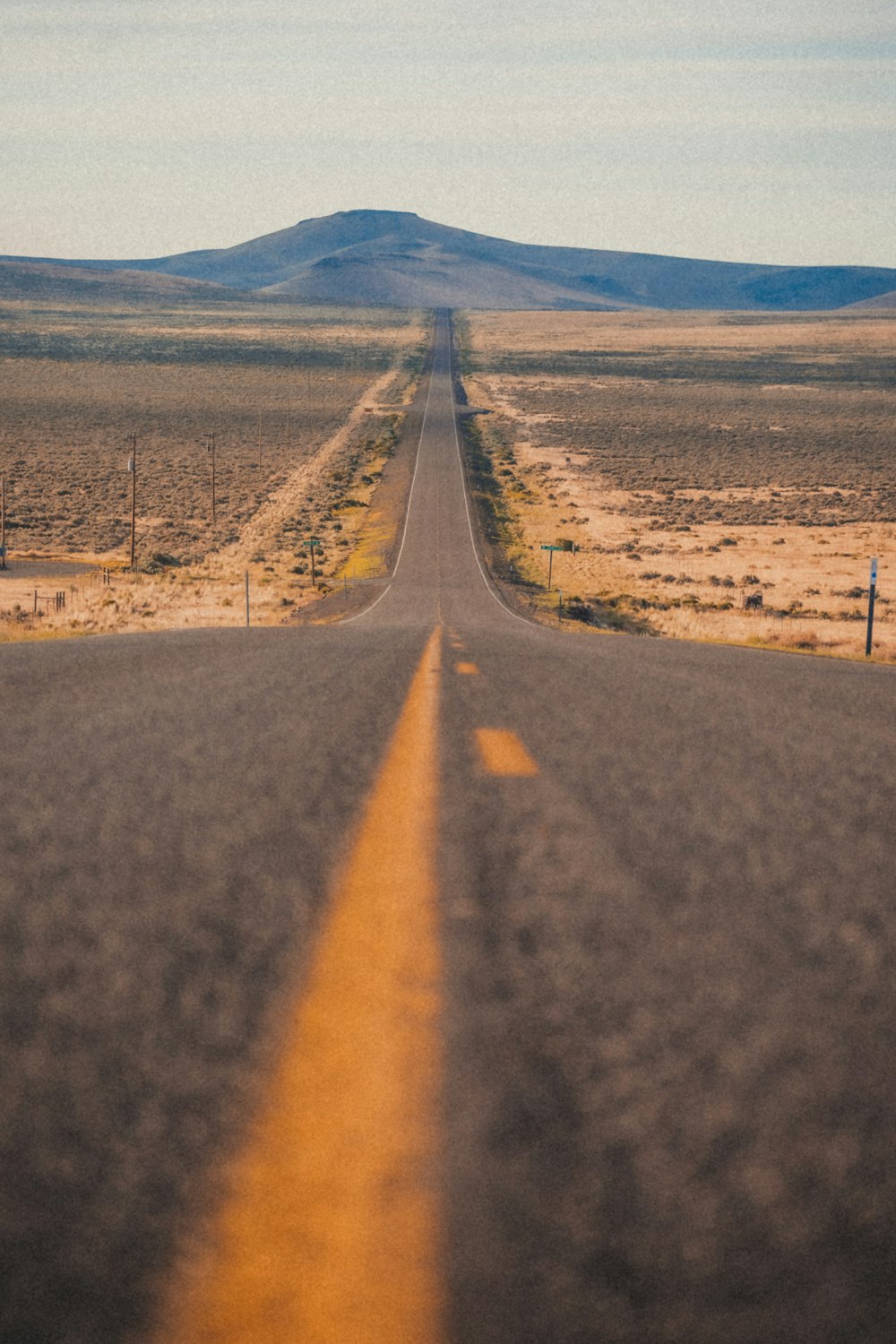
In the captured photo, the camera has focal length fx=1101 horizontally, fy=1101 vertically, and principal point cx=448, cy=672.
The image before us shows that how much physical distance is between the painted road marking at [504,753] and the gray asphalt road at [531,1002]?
196 mm

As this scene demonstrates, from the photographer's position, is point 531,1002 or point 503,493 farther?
point 503,493

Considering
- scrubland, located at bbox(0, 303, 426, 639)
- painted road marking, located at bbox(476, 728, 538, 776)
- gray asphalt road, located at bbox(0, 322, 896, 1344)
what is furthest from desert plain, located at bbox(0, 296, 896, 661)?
gray asphalt road, located at bbox(0, 322, 896, 1344)

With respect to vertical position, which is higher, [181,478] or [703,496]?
[181,478]

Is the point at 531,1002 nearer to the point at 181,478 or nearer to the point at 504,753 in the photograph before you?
the point at 504,753

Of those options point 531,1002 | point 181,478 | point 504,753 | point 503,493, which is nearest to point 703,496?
point 503,493

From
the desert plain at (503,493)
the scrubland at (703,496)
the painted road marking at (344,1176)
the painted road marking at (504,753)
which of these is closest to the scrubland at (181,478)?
the desert plain at (503,493)

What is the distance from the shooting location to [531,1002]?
6.35 m

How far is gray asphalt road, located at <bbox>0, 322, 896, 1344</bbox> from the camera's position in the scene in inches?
174

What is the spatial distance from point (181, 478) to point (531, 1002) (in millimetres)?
66532

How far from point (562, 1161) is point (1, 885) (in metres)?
4.72

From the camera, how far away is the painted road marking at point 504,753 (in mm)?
11227

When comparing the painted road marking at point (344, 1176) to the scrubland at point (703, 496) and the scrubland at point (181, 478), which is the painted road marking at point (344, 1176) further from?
the scrubland at point (181, 478)

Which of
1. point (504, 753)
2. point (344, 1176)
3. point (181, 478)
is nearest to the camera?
point (344, 1176)

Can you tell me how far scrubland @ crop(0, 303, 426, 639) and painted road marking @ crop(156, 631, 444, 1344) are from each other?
23.8m
